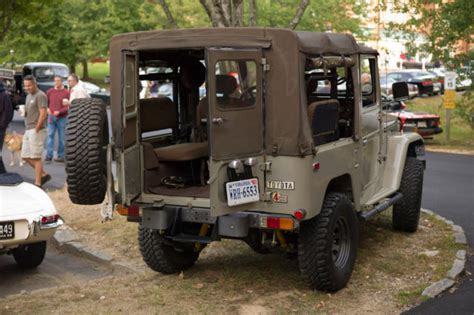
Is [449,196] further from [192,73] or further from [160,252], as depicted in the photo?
[160,252]

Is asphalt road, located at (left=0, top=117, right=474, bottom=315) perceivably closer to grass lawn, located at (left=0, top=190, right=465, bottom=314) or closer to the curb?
the curb

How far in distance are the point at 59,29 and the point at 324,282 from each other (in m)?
37.7

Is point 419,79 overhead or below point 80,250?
below

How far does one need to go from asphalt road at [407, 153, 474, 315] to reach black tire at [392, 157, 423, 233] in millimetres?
669

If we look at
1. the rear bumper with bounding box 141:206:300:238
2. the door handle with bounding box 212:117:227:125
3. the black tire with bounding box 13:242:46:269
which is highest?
the door handle with bounding box 212:117:227:125

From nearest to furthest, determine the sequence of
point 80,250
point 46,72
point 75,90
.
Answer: point 80,250 → point 75,90 → point 46,72

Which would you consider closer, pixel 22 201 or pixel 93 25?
pixel 22 201

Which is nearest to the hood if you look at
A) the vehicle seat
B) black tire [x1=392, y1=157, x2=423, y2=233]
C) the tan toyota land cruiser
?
the tan toyota land cruiser

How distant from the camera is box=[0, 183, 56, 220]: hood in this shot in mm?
6270

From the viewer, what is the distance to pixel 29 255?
7.03 metres

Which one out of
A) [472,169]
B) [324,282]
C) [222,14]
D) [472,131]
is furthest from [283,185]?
[472,131]

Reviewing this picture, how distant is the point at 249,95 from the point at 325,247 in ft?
4.53

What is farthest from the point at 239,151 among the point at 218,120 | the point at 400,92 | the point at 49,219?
the point at 400,92

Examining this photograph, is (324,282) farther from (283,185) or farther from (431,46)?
(431,46)
